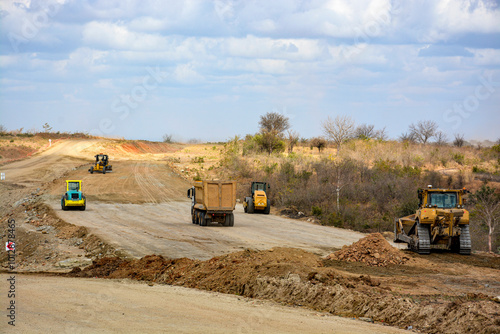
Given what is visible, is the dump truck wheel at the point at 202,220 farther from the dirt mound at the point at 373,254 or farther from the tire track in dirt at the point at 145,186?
the tire track in dirt at the point at 145,186

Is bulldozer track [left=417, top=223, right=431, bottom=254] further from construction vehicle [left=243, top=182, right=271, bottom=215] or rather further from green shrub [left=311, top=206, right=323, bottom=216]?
construction vehicle [left=243, top=182, right=271, bottom=215]

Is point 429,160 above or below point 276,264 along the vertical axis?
above

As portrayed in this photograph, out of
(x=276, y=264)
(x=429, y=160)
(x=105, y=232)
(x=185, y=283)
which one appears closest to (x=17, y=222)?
(x=105, y=232)

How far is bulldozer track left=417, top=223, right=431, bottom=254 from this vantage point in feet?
65.4

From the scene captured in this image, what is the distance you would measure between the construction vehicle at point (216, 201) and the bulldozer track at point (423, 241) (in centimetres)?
1005

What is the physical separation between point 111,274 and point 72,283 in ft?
6.53

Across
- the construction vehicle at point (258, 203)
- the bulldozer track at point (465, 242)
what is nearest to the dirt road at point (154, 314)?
the bulldozer track at point (465, 242)

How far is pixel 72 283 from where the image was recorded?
14.3 m

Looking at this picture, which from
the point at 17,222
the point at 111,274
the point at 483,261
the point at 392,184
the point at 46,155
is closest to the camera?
the point at 111,274

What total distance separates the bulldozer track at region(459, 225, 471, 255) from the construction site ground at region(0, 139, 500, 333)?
0.44 m

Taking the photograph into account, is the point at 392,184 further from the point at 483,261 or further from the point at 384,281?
the point at 384,281

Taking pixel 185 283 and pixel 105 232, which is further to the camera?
pixel 105 232

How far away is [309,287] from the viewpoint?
40.6ft

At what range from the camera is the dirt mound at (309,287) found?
9953 mm
